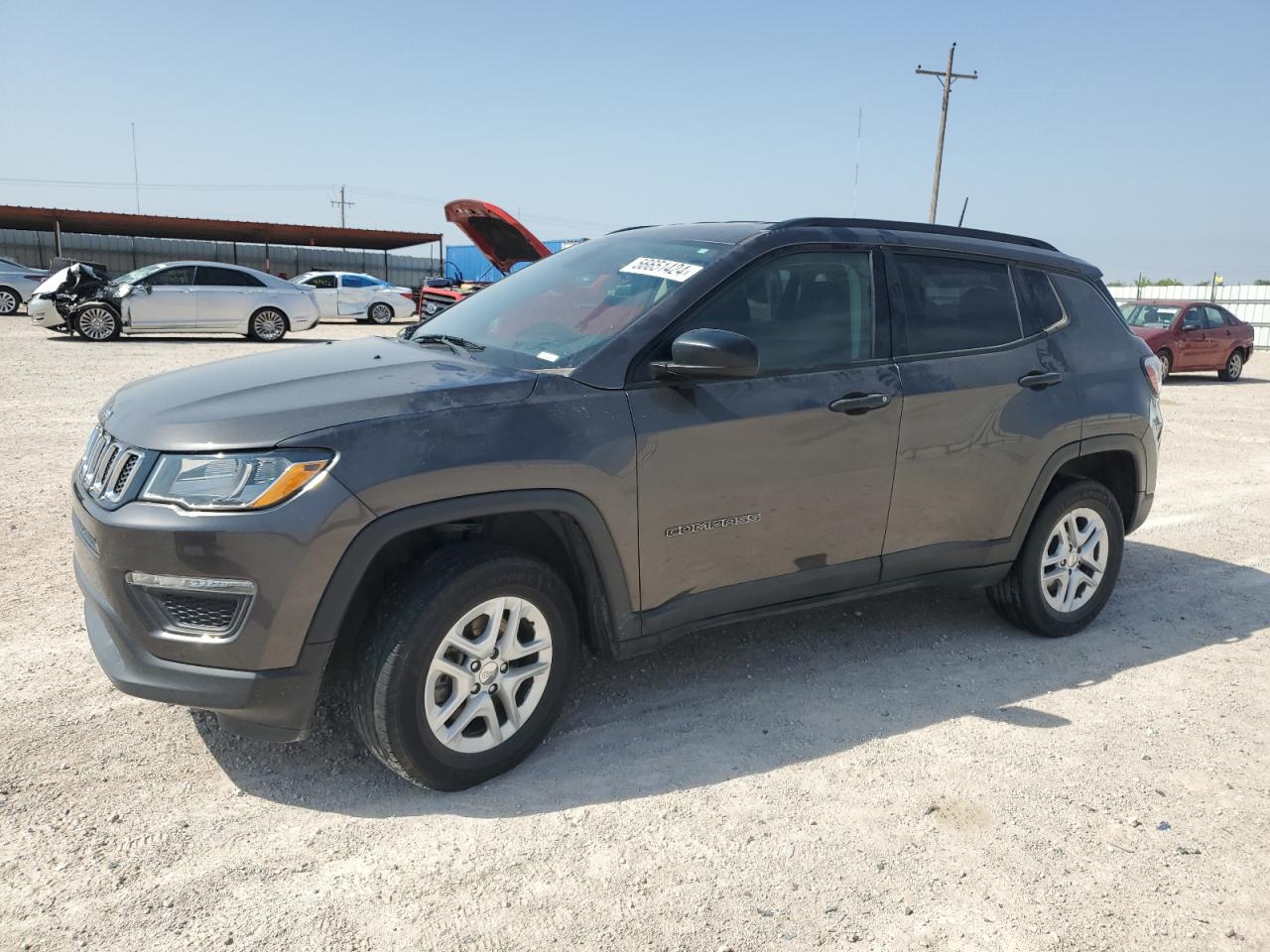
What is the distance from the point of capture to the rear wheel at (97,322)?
16859 mm

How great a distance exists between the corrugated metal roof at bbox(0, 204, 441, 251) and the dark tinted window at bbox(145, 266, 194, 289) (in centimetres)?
1887

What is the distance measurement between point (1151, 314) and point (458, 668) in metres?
18.4

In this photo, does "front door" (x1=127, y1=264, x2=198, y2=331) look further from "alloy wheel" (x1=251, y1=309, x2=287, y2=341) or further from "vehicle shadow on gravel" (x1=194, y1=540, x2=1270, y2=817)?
"vehicle shadow on gravel" (x1=194, y1=540, x2=1270, y2=817)

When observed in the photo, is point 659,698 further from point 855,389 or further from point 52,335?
point 52,335

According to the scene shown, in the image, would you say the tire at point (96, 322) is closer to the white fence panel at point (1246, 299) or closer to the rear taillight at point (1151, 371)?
the rear taillight at point (1151, 371)

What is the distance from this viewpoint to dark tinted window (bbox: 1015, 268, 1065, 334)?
14.6 ft

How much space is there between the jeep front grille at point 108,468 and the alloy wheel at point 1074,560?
3759 mm

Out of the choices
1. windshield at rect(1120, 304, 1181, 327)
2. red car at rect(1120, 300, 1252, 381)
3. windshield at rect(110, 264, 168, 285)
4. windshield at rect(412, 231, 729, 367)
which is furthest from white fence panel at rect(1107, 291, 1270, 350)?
windshield at rect(412, 231, 729, 367)

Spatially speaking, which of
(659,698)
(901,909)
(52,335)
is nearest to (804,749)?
(659,698)

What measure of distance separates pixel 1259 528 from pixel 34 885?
24.4ft

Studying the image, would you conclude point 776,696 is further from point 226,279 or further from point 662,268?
point 226,279

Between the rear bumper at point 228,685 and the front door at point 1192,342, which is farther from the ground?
the rear bumper at point 228,685

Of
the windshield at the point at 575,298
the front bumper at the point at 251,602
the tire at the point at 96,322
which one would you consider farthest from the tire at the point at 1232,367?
the tire at the point at 96,322

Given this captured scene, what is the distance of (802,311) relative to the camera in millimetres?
3766
